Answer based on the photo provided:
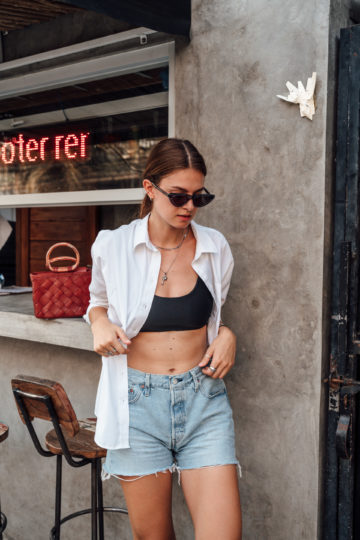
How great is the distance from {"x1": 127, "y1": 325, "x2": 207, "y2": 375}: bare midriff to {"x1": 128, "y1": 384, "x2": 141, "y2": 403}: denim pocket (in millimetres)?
75

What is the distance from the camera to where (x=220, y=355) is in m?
2.20

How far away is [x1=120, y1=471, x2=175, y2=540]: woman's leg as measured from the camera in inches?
82.7

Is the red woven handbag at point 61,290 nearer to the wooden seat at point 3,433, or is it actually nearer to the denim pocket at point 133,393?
the wooden seat at point 3,433

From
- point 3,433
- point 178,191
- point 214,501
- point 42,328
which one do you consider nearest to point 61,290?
point 42,328

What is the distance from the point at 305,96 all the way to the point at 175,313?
1104mm

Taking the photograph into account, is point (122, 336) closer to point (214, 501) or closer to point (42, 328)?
point (214, 501)

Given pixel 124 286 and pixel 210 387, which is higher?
pixel 124 286

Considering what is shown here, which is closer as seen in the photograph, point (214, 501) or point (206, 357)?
point (214, 501)

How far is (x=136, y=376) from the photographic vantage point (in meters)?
2.12

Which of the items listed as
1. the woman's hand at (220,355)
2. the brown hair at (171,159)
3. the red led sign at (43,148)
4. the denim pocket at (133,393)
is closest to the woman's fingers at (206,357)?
the woman's hand at (220,355)

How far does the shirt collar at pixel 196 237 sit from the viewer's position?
2.20 meters

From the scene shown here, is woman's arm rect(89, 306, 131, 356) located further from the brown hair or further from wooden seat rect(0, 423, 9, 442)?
wooden seat rect(0, 423, 9, 442)

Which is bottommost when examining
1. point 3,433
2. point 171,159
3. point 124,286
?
point 3,433

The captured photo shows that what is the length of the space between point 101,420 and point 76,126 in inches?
85.0
